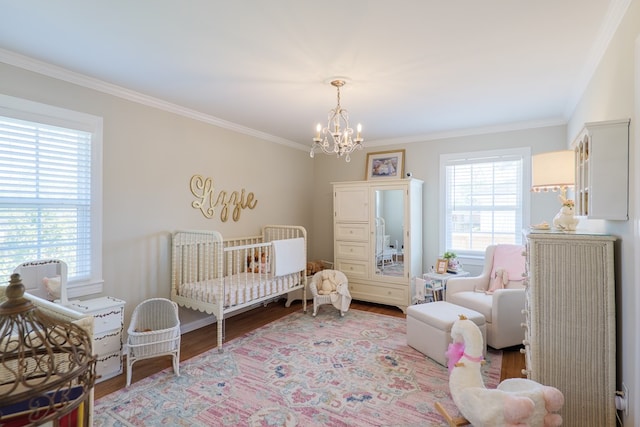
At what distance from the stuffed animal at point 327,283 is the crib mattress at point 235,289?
56 centimetres

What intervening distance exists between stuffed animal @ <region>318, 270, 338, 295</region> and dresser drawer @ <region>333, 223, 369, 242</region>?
0.61m

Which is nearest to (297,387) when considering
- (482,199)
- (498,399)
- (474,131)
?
(498,399)

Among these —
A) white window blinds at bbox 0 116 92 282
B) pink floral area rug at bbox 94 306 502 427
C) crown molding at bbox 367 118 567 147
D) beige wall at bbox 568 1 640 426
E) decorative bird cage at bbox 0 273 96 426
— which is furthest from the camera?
crown molding at bbox 367 118 567 147

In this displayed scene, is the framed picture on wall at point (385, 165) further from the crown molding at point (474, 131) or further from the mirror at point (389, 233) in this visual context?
the mirror at point (389, 233)

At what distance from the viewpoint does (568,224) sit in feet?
6.54

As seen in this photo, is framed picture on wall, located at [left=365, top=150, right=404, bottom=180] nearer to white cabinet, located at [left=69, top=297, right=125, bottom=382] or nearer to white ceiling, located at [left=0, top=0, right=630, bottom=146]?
white ceiling, located at [left=0, top=0, right=630, bottom=146]

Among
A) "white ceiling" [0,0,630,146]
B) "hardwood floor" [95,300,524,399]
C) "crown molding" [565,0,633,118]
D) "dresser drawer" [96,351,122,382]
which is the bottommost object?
"hardwood floor" [95,300,524,399]

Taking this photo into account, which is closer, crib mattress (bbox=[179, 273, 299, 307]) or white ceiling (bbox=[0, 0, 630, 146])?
white ceiling (bbox=[0, 0, 630, 146])

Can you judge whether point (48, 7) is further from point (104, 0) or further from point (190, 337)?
point (190, 337)

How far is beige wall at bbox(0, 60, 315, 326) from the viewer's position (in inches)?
103

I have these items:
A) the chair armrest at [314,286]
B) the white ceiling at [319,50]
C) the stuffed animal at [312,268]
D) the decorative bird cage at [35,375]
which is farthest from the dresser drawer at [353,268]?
the decorative bird cage at [35,375]

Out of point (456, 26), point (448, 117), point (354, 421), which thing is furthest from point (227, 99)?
point (354, 421)

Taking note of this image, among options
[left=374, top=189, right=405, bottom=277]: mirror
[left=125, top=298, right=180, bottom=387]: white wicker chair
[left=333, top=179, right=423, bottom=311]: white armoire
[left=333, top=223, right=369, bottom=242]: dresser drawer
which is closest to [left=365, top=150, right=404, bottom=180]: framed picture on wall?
[left=333, top=179, right=423, bottom=311]: white armoire

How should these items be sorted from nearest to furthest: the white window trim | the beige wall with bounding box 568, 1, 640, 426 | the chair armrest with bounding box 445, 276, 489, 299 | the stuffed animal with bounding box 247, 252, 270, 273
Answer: the beige wall with bounding box 568, 1, 640, 426
the chair armrest with bounding box 445, 276, 489, 299
the stuffed animal with bounding box 247, 252, 270, 273
the white window trim
